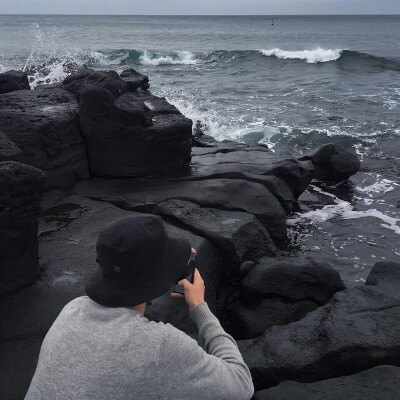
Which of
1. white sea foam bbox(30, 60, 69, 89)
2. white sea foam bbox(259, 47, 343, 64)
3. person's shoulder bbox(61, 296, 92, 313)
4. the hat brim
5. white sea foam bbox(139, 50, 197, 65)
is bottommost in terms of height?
white sea foam bbox(139, 50, 197, 65)

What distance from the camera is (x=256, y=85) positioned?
64.5 feet

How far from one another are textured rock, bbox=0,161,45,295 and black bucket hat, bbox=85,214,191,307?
70.8 inches

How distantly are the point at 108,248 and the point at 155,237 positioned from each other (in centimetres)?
18

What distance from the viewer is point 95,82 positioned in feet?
22.4

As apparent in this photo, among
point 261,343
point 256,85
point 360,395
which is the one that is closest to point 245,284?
point 261,343

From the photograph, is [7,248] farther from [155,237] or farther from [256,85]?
[256,85]

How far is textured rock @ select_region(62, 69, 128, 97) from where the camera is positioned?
21.7ft

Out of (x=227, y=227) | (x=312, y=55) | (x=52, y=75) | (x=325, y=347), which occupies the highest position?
(x=227, y=227)

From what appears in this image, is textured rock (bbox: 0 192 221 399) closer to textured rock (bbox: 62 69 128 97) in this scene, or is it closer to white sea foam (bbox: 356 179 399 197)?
textured rock (bbox: 62 69 128 97)

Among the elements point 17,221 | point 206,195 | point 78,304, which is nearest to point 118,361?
point 78,304

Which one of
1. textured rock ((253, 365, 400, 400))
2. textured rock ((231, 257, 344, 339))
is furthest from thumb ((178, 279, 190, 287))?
textured rock ((231, 257, 344, 339))

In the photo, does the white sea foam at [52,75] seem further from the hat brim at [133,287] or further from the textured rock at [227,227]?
the hat brim at [133,287]

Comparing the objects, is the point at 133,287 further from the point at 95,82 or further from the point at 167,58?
the point at 167,58

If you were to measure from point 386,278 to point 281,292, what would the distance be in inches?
43.2
